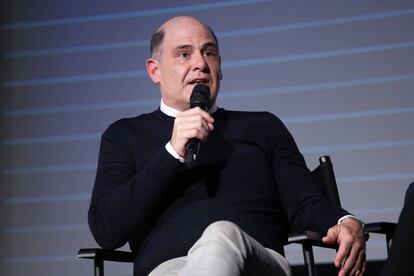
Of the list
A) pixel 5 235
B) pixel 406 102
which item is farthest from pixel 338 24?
pixel 5 235

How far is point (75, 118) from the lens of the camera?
9.37 ft

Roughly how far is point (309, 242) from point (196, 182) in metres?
0.35

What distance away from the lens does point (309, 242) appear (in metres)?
1.69

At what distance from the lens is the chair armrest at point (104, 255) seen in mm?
1835

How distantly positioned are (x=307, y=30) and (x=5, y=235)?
156 centimetres

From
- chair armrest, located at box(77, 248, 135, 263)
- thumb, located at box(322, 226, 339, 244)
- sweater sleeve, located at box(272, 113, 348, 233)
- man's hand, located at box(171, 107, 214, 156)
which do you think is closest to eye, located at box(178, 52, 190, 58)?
sweater sleeve, located at box(272, 113, 348, 233)

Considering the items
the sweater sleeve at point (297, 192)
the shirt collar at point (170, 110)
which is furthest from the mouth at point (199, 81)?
the sweater sleeve at point (297, 192)

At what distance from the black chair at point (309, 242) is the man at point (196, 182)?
0.05 m

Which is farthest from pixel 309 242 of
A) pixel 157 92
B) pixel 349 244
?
pixel 157 92

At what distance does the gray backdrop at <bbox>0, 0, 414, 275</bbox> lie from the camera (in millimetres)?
2592

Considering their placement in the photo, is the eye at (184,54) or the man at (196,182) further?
the eye at (184,54)

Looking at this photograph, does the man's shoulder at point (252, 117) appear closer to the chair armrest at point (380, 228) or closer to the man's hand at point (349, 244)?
the chair armrest at point (380, 228)

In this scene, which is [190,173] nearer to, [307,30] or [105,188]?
[105,188]

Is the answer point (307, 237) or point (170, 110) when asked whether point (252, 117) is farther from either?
point (307, 237)
